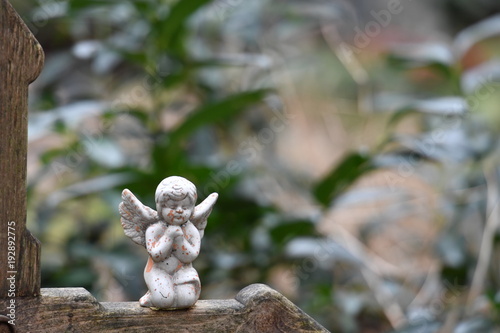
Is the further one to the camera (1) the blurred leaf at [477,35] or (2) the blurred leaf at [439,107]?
(1) the blurred leaf at [477,35]

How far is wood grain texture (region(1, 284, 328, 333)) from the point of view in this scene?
0.79 meters

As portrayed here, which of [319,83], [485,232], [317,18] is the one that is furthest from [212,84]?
[319,83]

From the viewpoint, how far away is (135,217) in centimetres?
85

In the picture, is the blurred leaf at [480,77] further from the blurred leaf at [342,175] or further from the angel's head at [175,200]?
the angel's head at [175,200]

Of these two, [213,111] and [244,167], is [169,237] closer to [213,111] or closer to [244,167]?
[213,111]

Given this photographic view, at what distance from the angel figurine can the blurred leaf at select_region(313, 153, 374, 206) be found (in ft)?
2.58

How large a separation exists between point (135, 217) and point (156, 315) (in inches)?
4.8

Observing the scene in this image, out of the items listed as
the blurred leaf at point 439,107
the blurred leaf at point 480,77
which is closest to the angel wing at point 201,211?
the blurred leaf at point 439,107

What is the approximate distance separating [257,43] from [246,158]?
538 millimetres

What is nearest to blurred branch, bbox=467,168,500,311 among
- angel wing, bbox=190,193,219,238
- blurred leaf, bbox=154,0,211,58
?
blurred leaf, bbox=154,0,211,58

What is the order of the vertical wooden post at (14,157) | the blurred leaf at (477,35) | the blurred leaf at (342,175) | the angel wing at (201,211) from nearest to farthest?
the vertical wooden post at (14,157), the angel wing at (201,211), the blurred leaf at (342,175), the blurred leaf at (477,35)

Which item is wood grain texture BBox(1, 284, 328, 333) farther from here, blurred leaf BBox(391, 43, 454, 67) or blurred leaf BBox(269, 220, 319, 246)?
blurred leaf BBox(391, 43, 454, 67)

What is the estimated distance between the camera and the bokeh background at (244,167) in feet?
5.30

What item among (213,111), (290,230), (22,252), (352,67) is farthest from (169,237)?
(352,67)
